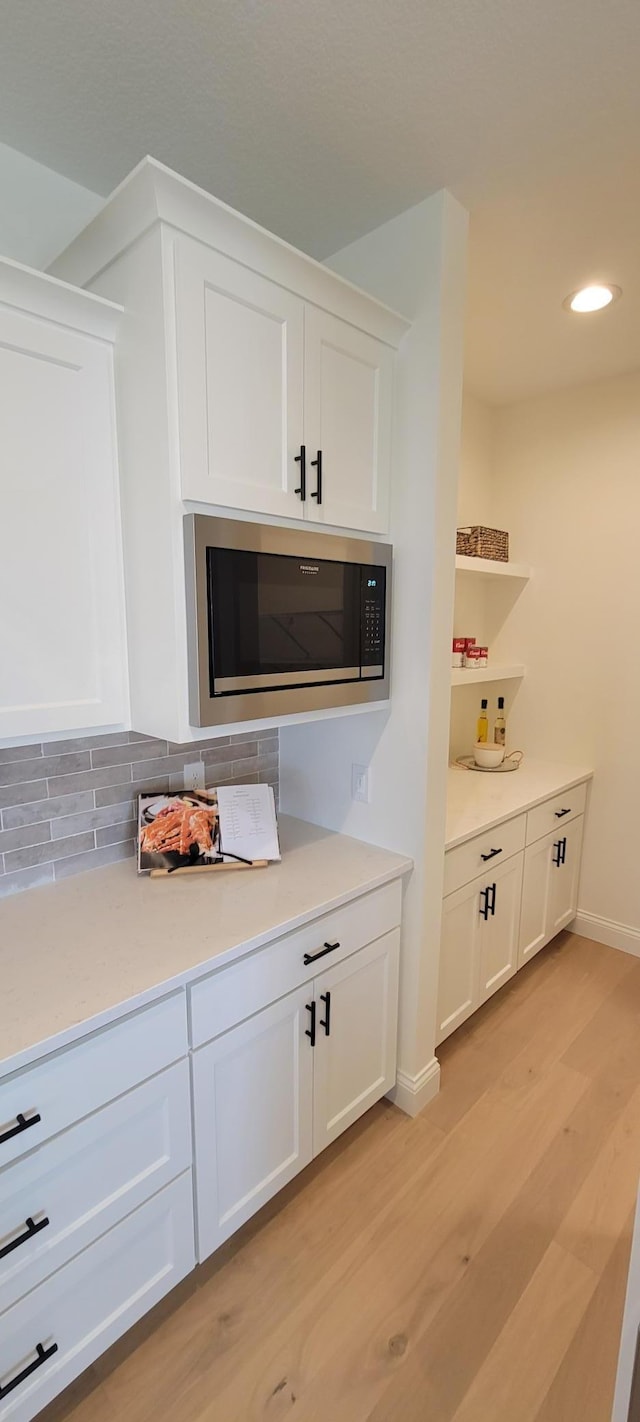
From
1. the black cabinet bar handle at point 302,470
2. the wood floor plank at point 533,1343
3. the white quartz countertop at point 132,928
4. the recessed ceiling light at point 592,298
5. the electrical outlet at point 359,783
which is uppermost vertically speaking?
the recessed ceiling light at point 592,298

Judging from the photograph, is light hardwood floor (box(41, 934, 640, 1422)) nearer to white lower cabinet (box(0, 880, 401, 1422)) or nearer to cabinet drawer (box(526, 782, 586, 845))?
white lower cabinet (box(0, 880, 401, 1422))

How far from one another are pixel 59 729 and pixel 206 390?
0.74 meters

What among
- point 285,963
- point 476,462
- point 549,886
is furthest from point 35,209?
point 549,886

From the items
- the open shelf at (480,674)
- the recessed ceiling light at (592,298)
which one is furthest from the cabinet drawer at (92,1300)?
the recessed ceiling light at (592,298)

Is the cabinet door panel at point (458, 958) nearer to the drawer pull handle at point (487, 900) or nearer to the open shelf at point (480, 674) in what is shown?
the drawer pull handle at point (487, 900)

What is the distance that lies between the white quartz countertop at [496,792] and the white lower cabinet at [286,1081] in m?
0.47

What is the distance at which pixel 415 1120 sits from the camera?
71.6 inches

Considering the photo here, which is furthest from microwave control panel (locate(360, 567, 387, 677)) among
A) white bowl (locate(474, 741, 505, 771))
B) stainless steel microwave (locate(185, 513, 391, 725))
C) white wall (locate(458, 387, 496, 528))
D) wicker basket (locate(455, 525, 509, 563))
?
white wall (locate(458, 387, 496, 528))

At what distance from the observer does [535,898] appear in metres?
2.44

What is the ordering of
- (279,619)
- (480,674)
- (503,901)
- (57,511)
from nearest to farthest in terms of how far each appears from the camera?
1. (57,511)
2. (279,619)
3. (503,901)
4. (480,674)

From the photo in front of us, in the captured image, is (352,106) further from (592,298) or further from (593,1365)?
(593,1365)

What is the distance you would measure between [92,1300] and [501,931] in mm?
1588

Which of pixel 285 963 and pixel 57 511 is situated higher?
pixel 57 511

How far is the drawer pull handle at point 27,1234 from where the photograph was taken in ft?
3.15
